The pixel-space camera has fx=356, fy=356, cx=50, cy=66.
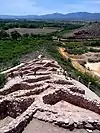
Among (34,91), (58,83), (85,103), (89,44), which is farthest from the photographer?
(89,44)

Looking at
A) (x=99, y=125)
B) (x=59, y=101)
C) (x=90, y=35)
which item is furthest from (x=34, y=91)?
(x=90, y=35)

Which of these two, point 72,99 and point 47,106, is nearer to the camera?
point 47,106

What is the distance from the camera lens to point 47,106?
15.7 meters

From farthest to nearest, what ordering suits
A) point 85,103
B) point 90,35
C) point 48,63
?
point 90,35 → point 48,63 → point 85,103

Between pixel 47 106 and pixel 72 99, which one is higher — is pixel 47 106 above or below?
above

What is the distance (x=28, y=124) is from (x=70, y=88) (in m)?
6.11

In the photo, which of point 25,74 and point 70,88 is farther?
point 25,74

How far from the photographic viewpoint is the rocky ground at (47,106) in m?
13.9

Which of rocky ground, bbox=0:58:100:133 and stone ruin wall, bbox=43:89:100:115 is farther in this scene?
stone ruin wall, bbox=43:89:100:115

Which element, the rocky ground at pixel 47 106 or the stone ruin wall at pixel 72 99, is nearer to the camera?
the rocky ground at pixel 47 106

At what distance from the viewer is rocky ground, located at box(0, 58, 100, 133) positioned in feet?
45.8

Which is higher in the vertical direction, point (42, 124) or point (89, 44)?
point (42, 124)

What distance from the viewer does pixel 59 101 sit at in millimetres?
18625

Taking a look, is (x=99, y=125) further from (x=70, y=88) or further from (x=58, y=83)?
(x=58, y=83)
